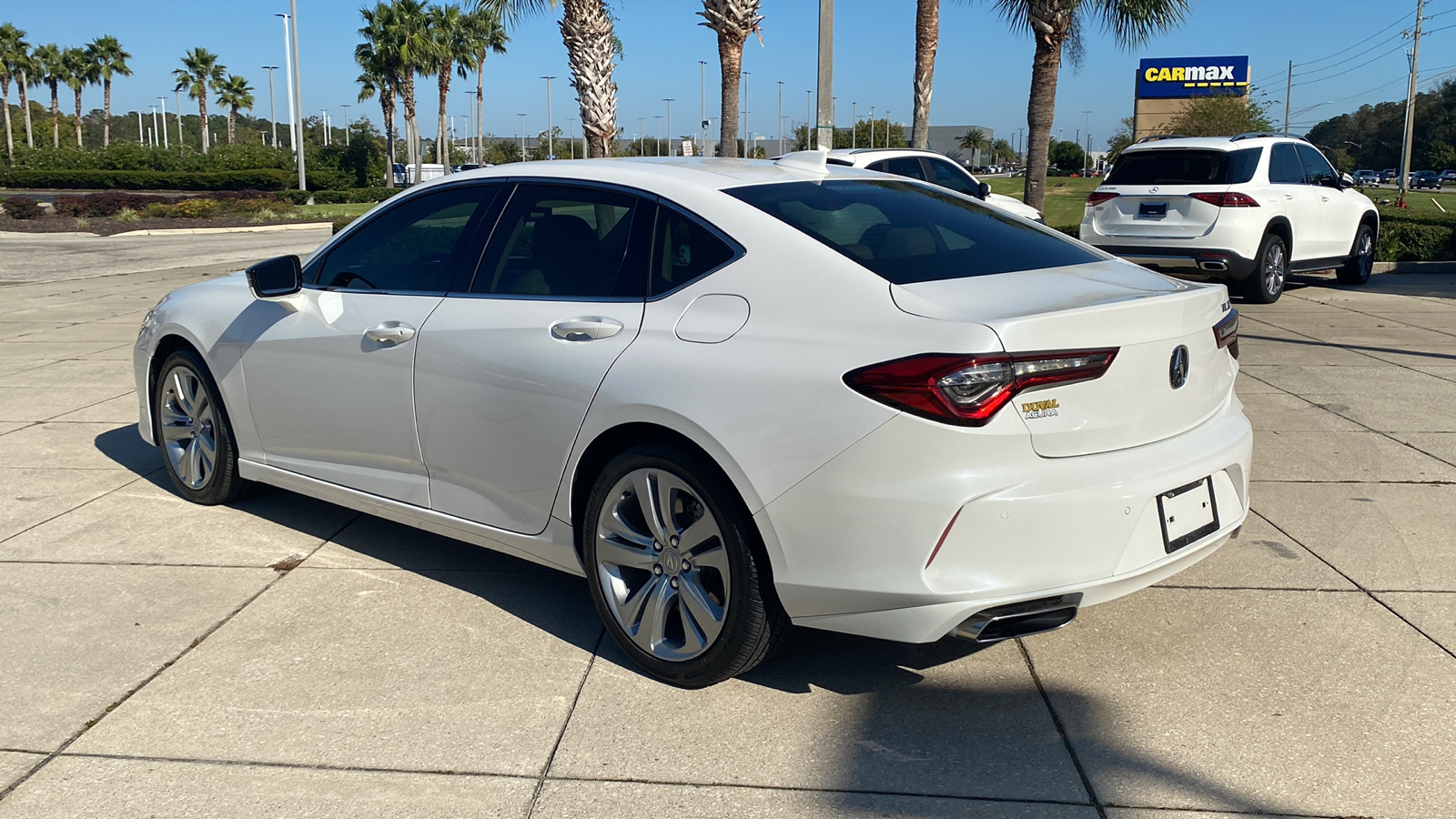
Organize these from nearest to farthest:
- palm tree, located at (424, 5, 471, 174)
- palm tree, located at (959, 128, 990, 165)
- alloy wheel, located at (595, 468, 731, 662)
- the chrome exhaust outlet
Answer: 1. the chrome exhaust outlet
2. alloy wheel, located at (595, 468, 731, 662)
3. palm tree, located at (424, 5, 471, 174)
4. palm tree, located at (959, 128, 990, 165)

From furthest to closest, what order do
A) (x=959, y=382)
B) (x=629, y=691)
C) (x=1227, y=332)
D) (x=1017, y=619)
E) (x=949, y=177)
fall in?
(x=949, y=177)
(x=1227, y=332)
(x=629, y=691)
(x=1017, y=619)
(x=959, y=382)

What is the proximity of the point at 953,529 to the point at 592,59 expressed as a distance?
18.6 m

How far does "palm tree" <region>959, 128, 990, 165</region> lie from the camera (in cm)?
15338

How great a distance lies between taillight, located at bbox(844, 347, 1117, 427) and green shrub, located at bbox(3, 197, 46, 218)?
118ft

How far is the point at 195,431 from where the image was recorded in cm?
557

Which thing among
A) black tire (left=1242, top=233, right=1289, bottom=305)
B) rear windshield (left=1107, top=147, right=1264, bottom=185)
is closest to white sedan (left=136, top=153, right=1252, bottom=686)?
rear windshield (left=1107, top=147, right=1264, bottom=185)

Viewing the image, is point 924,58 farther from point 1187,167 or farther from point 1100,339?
point 1100,339

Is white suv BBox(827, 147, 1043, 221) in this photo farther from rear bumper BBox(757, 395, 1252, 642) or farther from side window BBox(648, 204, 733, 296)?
rear bumper BBox(757, 395, 1252, 642)

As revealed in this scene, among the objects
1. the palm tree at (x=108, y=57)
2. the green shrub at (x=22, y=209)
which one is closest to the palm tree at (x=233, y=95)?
the palm tree at (x=108, y=57)

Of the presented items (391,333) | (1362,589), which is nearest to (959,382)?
(391,333)

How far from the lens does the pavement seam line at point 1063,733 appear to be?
3039 millimetres

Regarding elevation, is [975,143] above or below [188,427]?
above

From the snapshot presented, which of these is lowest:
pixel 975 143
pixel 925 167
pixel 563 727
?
pixel 563 727

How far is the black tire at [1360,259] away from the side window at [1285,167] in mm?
1764
